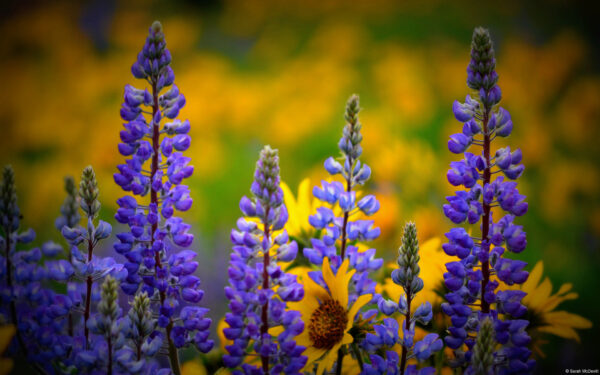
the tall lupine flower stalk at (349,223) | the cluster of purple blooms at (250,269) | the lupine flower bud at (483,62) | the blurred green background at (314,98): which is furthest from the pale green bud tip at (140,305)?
the blurred green background at (314,98)

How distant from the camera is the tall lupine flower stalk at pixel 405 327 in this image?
0.31m

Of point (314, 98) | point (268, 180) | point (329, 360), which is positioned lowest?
point (329, 360)

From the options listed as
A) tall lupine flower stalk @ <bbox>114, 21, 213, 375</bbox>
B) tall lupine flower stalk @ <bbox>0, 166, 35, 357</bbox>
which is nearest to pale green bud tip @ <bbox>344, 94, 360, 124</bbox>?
tall lupine flower stalk @ <bbox>114, 21, 213, 375</bbox>

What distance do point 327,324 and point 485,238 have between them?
12 centimetres

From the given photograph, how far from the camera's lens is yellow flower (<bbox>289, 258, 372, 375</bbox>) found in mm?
332

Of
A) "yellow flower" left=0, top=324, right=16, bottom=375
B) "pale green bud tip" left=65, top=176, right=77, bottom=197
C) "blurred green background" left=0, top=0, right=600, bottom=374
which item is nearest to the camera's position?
"yellow flower" left=0, top=324, right=16, bottom=375

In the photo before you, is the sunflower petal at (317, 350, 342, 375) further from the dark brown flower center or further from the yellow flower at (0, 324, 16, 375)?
the yellow flower at (0, 324, 16, 375)

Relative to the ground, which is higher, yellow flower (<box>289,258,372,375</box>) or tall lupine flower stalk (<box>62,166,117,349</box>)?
tall lupine flower stalk (<box>62,166,117,349</box>)

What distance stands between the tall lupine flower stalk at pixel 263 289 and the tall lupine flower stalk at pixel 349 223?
37 mm

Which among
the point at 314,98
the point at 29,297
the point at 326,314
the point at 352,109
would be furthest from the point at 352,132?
the point at 314,98

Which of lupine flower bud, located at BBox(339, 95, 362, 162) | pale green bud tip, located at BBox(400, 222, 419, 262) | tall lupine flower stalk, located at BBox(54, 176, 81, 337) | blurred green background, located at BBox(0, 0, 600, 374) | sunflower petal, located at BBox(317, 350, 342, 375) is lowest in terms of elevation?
sunflower petal, located at BBox(317, 350, 342, 375)

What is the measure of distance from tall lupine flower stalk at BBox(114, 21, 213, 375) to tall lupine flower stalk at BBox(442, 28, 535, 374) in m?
0.15

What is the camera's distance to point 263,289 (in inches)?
12.2

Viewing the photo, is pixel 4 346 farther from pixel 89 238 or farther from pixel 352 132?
pixel 352 132
